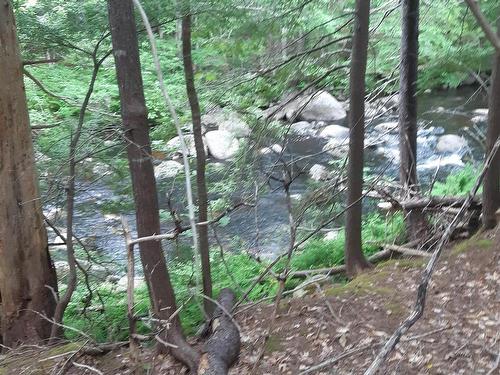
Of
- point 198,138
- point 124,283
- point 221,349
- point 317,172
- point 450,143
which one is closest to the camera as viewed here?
point 221,349

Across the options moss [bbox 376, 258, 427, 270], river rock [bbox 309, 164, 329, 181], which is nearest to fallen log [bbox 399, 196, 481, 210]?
moss [bbox 376, 258, 427, 270]

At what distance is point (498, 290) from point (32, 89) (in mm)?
7898

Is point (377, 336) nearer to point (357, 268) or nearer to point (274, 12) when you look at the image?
point (357, 268)

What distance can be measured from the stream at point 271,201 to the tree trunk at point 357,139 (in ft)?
2.80

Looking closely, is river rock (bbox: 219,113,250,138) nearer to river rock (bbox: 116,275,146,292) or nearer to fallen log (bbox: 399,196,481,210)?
river rock (bbox: 116,275,146,292)

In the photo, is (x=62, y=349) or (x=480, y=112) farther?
(x=480, y=112)

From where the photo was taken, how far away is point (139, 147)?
396 cm

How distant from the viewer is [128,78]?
3.96 metres

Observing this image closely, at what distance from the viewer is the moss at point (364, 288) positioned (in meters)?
5.28

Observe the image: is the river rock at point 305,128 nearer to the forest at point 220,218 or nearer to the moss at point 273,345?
the forest at point 220,218

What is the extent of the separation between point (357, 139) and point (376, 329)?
2194 mm

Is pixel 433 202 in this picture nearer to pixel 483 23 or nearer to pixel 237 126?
pixel 237 126

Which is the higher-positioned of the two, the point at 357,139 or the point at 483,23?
the point at 357,139

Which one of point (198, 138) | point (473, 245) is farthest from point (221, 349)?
point (473, 245)
